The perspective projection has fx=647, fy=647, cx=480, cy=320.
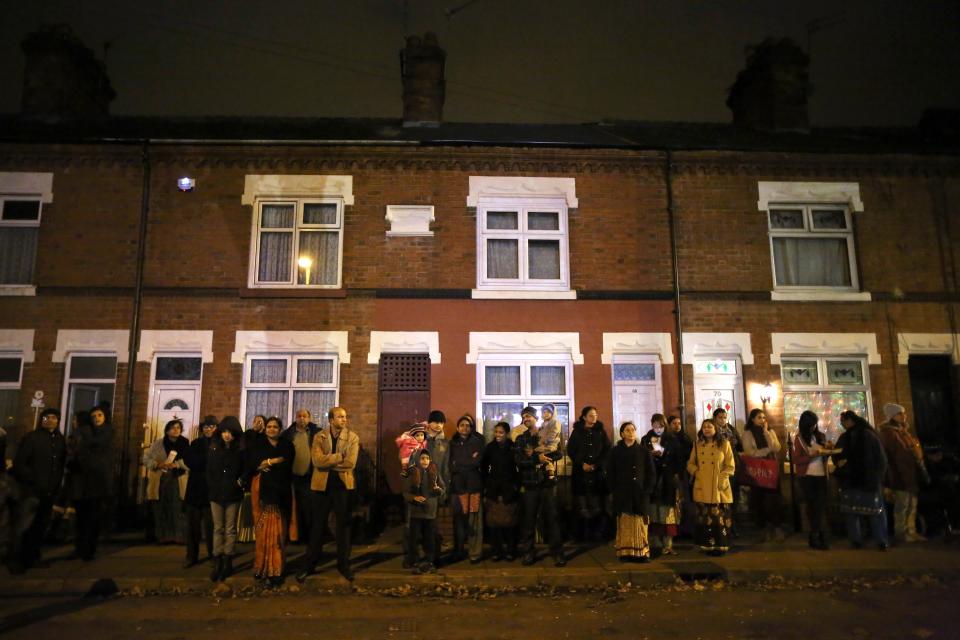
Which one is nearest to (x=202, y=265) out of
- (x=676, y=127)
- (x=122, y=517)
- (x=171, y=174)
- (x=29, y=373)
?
(x=171, y=174)

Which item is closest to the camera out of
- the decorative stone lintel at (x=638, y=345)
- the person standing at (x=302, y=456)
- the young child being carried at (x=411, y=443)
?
the person standing at (x=302, y=456)

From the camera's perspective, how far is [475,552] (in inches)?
341

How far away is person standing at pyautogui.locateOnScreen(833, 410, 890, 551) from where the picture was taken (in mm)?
9297

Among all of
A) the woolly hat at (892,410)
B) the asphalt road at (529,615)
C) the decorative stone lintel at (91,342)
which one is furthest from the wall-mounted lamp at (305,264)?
the woolly hat at (892,410)

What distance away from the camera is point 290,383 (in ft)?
38.6

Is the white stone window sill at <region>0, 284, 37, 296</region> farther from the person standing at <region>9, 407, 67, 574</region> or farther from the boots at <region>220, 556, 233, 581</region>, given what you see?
the boots at <region>220, 556, 233, 581</region>

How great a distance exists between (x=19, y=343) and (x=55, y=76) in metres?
6.76

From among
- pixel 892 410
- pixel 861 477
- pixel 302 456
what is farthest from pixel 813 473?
pixel 302 456

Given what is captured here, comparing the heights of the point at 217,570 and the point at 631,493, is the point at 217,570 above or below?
below

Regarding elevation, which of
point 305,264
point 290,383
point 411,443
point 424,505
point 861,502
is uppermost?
point 305,264

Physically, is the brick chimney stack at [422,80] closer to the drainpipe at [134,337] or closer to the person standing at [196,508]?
the drainpipe at [134,337]

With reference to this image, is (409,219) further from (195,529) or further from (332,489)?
(195,529)

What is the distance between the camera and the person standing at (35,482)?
27.1ft

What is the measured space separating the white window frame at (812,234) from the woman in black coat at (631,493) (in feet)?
18.2
